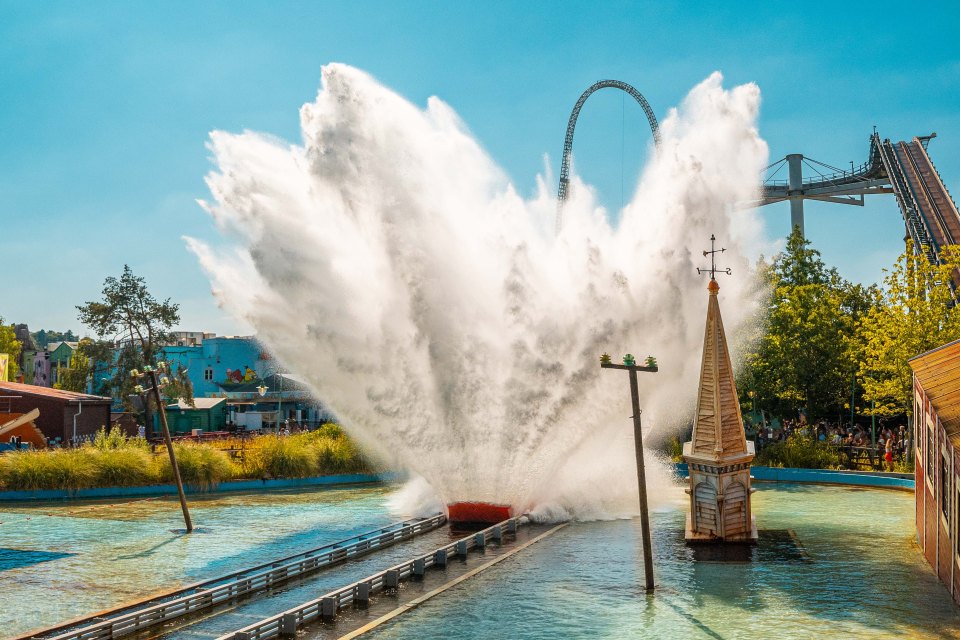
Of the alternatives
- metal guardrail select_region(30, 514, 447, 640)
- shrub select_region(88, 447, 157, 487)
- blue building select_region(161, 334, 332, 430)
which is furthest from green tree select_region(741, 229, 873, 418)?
blue building select_region(161, 334, 332, 430)

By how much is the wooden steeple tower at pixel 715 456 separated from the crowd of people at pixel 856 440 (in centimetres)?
1833

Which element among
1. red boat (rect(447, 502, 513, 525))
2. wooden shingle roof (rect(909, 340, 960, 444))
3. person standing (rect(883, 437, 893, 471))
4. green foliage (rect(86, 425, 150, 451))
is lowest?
red boat (rect(447, 502, 513, 525))

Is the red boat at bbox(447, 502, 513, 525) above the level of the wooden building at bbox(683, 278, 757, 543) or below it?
below

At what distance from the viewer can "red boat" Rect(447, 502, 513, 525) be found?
91.5 ft

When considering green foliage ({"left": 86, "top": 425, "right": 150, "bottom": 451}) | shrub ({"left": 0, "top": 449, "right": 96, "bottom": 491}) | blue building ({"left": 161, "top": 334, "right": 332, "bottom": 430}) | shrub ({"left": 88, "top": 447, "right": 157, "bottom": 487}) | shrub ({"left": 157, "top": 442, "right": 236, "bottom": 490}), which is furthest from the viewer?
blue building ({"left": 161, "top": 334, "right": 332, "bottom": 430})

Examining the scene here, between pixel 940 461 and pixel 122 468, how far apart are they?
1198 inches

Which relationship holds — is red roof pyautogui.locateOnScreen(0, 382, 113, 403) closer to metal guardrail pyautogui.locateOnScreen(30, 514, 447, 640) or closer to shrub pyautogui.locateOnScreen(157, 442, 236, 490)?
shrub pyautogui.locateOnScreen(157, 442, 236, 490)

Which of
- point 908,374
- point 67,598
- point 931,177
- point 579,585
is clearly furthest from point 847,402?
point 67,598

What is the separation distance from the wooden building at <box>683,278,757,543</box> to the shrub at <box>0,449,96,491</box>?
979 inches

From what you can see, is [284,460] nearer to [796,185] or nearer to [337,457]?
[337,457]

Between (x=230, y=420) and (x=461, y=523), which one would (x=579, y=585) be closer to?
(x=461, y=523)

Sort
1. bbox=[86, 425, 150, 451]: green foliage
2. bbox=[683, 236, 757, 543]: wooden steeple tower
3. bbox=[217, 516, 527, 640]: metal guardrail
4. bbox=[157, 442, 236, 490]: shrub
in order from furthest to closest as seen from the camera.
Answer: bbox=[86, 425, 150, 451]: green foliage → bbox=[157, 442, 236, 490]: shrub → bbox=[683, 236, 757, 543]: wooden steeple tower → bbox=[217, 516, 527, 640]: metal guardrail

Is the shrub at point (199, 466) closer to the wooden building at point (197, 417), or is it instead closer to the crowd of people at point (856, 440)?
the wooden building at point (197, 417)

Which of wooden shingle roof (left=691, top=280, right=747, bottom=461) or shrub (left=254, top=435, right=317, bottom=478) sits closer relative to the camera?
wooden shingle roof (left=691, top=280, right=747, bottom=461)
